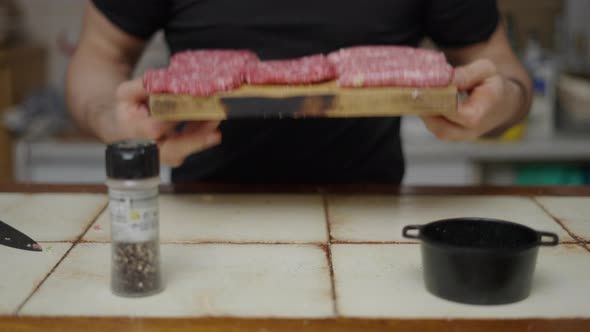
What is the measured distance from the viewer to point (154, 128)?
1289 mm

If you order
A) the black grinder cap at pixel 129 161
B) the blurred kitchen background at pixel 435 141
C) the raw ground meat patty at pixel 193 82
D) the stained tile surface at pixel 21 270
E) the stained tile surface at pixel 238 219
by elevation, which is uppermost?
the raw ground meat patty at pixel 193 82

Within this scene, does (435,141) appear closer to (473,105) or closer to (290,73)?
(473,105)

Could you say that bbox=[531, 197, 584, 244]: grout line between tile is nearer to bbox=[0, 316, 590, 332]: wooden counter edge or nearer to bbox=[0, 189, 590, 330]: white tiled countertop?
bbox=[0, 189, 590, 330]: white tiled countertop

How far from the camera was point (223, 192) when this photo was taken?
4.86 feet

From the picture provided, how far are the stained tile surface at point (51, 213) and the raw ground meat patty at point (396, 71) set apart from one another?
503 millimetres

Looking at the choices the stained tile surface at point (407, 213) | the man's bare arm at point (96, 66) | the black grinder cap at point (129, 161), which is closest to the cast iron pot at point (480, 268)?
the stained tile surface at point (407, 213)

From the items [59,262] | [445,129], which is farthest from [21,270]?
[445,129]

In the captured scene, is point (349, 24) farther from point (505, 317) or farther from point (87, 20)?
point (505, 317)

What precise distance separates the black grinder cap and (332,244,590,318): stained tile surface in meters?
0.29

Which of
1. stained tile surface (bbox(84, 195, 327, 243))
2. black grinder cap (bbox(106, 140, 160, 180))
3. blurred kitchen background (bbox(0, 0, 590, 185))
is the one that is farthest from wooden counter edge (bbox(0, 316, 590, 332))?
blurred kitchen background (bbox(0, 0, 590, 185))

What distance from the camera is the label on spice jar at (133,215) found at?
91cm

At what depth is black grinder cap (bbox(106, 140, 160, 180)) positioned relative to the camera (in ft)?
2.95

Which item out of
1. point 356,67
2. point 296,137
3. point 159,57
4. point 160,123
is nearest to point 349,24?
point 296,137

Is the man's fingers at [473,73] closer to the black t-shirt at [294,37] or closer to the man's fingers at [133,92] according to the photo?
the black t-shirt at [294,37]
